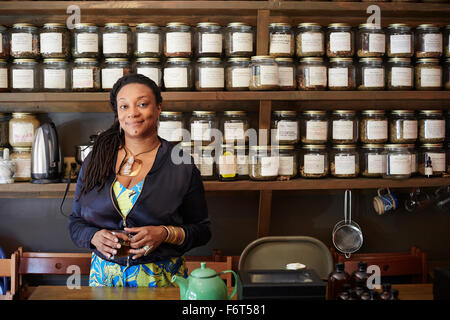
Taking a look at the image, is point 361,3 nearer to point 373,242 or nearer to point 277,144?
point 277,144

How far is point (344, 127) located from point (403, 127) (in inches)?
10.1

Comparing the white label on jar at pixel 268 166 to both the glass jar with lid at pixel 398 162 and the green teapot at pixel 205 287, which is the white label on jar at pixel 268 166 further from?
the green teapot at pixel 205 287

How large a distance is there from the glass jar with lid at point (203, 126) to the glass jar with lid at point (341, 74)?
0.51m

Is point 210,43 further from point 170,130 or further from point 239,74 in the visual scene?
point 170,130

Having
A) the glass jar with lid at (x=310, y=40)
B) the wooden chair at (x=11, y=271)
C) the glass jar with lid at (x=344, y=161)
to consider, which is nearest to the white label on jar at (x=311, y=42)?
the glass jar with lid at (x=310, y=40)

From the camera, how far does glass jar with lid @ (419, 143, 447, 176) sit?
2031 mm

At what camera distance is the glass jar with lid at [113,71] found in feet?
6.19

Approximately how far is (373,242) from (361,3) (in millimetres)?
1134

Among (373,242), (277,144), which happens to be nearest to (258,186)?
(277,144)

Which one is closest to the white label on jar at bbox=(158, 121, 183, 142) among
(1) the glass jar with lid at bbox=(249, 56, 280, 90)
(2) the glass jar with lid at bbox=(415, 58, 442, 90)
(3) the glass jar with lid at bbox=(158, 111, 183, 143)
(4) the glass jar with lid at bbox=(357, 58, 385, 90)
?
(3) the glass jar with lid at bbox=(158, 111, 183, 143)

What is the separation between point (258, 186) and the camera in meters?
1.93

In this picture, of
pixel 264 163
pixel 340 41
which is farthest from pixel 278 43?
pixel 264 163
